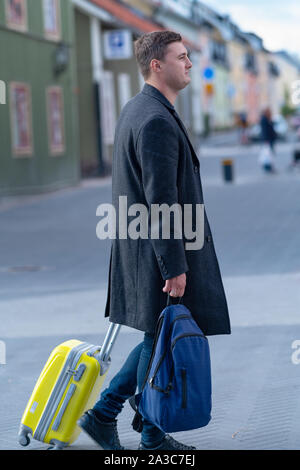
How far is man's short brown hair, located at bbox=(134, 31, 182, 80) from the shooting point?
13.8 feet

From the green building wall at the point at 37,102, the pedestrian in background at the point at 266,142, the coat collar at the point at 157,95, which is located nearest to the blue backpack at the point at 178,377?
the coat collar at the point at 157,95

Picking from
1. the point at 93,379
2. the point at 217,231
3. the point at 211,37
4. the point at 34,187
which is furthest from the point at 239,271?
the point at 211,37

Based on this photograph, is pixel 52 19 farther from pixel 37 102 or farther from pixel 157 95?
pixel 157 95

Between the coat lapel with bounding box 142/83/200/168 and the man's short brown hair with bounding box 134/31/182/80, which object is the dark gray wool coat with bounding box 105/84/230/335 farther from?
the man's short brown hair with bounding box 134/31/182/80

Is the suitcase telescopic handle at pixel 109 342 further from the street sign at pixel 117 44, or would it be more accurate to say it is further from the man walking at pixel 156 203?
the street sign at pixel 117 44

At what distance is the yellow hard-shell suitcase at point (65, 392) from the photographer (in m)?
4.44

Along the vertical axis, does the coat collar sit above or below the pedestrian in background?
above

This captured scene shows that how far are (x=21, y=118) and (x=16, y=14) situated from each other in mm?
2282

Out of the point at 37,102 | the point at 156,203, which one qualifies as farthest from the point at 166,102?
the point at 37,102

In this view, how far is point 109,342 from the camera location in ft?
14.6

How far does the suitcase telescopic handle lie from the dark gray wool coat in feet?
0.27

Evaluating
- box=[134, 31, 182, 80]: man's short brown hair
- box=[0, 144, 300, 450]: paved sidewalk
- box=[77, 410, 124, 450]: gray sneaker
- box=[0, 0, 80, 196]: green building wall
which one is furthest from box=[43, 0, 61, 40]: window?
box=[77, 410, 124, 450]: gray sneaker

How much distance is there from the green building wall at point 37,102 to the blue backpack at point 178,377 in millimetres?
17408
